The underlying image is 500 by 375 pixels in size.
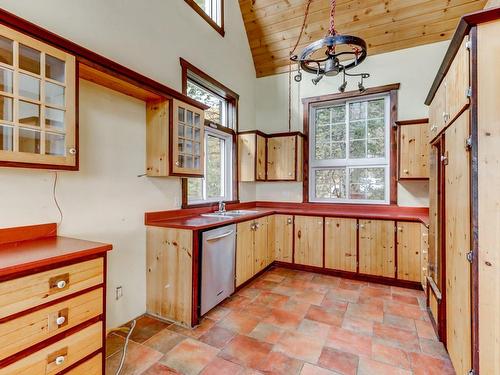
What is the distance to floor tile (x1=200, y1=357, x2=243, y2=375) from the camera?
1.81 metres

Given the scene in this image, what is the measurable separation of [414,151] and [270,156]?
82.6 inches

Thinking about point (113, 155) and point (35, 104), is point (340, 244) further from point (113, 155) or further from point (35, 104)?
point (35, 104)

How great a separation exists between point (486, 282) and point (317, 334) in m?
1.41

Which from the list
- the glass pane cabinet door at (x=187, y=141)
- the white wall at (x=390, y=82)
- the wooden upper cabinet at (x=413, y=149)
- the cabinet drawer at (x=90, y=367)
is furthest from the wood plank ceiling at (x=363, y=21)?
the cabinet drawer at (x=90, y=367)

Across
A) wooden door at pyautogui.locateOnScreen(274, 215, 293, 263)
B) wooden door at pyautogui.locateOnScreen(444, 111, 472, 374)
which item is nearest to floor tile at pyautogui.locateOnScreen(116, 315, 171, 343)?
wooden door at pyautogui.locateOnScreen(274, 215, 293, 263)

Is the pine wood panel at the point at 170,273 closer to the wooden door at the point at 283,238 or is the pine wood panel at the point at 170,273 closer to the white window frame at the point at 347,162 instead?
the wooden door at the point at 283,238

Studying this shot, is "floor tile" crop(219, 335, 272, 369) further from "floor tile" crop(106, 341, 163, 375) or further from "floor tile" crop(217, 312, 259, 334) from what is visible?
"floor tile" crop(106, 341, 163, 375)

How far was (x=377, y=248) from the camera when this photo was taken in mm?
3461

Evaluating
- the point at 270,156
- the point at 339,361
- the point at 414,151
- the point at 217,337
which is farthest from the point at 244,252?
the point at 414,151

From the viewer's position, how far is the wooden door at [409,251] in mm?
3258

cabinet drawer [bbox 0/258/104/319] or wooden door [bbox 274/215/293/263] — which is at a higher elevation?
cabinet drawer [bbox 0/258/104/319]

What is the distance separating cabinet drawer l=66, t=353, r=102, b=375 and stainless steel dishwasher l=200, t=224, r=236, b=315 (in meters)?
1.01

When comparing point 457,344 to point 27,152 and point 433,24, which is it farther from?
point 433,24

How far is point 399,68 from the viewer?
12.7 ft
